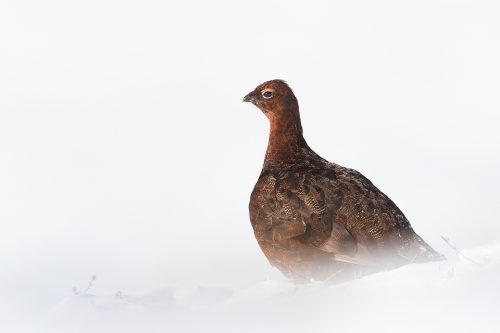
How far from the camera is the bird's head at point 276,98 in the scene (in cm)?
1110

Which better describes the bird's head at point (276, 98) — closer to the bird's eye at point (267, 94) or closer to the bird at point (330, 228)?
the bird's eye at point (267, 94)

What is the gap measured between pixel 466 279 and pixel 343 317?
1.05 m

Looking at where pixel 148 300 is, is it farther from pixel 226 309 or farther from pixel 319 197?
pixel 319 197

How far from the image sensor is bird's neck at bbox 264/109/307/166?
35.8ft

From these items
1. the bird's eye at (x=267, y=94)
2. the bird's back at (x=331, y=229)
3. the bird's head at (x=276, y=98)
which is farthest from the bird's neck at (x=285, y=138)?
the bird's back at (x=331, y=229)

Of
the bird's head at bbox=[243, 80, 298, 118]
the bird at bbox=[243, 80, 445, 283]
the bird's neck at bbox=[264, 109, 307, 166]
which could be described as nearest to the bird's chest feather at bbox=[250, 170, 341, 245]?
the bird at bbox=[243, 80, 445, 283]

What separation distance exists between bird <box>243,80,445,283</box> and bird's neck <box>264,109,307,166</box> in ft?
1.92

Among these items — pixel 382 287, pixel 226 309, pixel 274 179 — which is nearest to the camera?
pixel 382 287

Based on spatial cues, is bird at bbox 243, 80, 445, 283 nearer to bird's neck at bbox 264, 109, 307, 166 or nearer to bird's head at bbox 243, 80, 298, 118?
bird's neck at bbox 264, 109, 307, 166

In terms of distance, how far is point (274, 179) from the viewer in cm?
1035

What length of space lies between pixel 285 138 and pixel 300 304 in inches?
131

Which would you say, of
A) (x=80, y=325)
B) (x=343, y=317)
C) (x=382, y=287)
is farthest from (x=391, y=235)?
(x=80, y=325)

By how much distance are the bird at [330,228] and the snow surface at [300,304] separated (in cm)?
33

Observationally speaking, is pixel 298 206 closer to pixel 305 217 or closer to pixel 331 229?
pixel 305 217
